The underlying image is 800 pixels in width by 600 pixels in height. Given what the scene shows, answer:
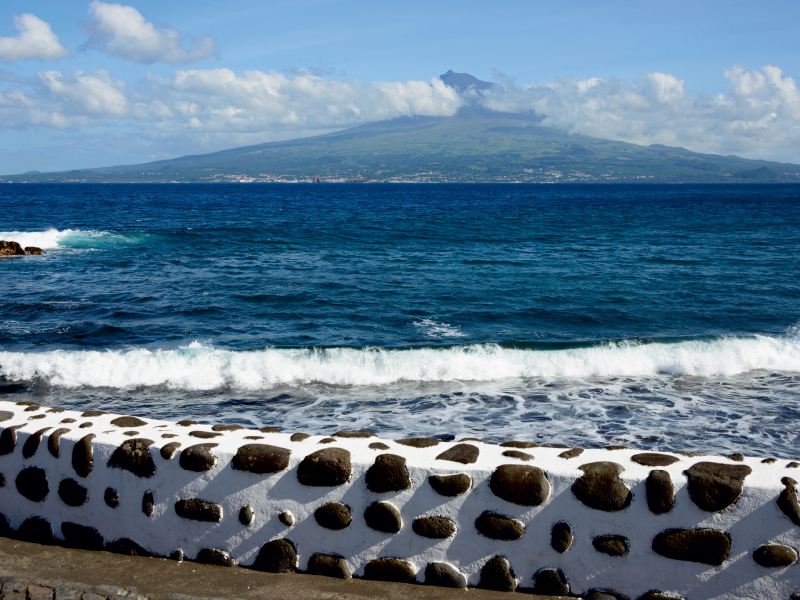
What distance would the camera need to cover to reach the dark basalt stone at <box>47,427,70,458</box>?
4.58 metres

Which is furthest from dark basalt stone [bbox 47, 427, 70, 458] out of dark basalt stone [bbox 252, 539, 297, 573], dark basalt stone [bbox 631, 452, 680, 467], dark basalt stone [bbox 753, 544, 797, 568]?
dark basalt stone [bbox 753, 544, 797, 568]

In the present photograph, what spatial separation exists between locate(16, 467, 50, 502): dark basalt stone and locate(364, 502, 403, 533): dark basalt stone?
2806mm

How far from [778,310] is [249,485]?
709 inches

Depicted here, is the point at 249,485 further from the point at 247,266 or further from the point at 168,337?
the point at 247,266

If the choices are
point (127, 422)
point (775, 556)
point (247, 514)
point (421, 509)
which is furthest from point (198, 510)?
point (775, 556)

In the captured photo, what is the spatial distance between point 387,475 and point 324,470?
19.0 inches

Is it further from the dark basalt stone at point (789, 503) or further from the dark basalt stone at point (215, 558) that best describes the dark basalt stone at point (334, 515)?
the dark basalt stone at point (789, 503)

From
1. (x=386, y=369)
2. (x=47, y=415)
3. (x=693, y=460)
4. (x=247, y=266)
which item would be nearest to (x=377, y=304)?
(x=386, y=369)

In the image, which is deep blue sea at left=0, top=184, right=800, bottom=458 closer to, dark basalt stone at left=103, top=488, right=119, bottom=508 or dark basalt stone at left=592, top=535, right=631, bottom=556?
dark basalt stone at left=592, top=535, right=631, bottom=556

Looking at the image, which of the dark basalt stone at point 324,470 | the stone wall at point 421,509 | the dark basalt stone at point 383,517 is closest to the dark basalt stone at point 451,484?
the stone wall at point 421,509

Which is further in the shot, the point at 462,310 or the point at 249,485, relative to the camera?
the point at 462,310

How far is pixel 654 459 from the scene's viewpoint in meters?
4.07

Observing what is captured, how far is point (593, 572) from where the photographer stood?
12.8 ft

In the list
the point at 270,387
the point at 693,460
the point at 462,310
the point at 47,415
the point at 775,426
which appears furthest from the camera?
the point at 462,310
